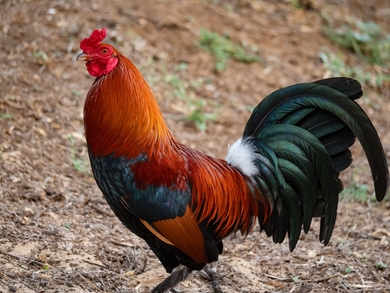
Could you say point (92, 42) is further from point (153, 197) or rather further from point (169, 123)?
point (169, 123)

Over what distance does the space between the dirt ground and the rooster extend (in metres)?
0.71

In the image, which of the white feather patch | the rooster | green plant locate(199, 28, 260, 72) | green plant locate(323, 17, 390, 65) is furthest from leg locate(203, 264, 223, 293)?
green plant locate(323, 17, 390, 65)

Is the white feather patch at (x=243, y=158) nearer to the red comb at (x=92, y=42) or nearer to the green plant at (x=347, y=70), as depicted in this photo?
the red comb at (x=92, y=42)

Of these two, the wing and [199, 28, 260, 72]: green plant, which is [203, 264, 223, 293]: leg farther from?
[199, 28, 260, 72]: green plant

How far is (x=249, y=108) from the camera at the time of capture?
26.2ft

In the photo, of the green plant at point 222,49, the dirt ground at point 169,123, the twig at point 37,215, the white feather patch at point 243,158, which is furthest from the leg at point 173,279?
the green plant at point 222,49

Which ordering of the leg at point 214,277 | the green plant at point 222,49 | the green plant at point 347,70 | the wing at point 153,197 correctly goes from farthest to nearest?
1. the green plant at point 347,70
2. the green plant at point 222,49
3. the leg at point 214,277
4. the wing at point 153,197

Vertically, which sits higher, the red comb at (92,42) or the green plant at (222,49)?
the red comb at (92,42)

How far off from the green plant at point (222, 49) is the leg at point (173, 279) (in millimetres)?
4662

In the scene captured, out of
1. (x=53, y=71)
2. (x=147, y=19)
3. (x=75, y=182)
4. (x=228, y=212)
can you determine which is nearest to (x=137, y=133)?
(x=228, y=212)

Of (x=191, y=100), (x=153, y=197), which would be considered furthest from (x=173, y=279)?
(x=191, y=100)

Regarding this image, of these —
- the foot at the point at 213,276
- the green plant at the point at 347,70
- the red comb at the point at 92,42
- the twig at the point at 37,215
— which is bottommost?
the foot at the point at 213,276

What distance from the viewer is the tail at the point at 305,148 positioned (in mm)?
4055

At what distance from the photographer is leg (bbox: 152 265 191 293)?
4.41 meters
